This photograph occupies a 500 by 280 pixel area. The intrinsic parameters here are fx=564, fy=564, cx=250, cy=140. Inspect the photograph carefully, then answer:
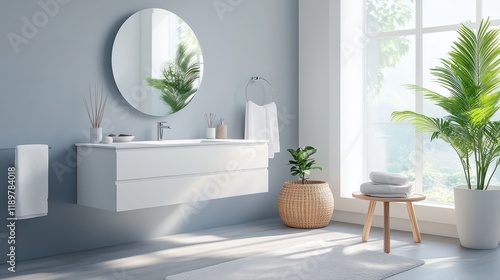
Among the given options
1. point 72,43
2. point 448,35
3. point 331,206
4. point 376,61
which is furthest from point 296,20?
point 72,43

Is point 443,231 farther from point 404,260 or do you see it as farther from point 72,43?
point 72,43

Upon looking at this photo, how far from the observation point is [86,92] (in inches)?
162

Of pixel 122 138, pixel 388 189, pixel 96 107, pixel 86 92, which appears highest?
pixel 86 92

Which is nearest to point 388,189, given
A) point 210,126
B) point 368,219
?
point 368,219

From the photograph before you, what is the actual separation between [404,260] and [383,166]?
5.92 feet

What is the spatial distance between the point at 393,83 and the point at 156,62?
2.30 metres

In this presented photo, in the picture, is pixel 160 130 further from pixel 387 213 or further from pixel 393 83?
pixel 393 83

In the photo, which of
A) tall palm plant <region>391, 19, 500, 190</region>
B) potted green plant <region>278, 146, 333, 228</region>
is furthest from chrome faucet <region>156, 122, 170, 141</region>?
tall palm plant <region>391, 19, 500, 190</region>

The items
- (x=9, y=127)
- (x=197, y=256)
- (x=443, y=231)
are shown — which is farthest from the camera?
(x=443, y=231)

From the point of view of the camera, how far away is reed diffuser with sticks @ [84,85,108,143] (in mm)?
4027

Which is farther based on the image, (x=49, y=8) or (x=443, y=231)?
(x=443, y=231)

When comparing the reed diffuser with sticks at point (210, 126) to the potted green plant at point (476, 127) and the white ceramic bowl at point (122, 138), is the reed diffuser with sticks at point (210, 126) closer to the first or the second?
the white ceramic bowl at point (122, 138)

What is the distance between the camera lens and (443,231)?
468cm

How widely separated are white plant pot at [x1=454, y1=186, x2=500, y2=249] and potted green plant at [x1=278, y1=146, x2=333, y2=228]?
123 cm
